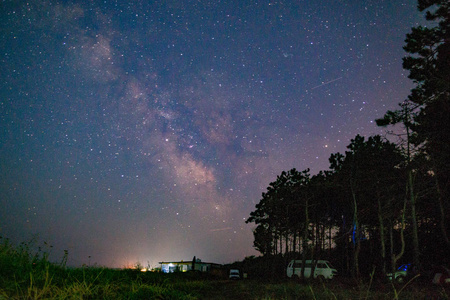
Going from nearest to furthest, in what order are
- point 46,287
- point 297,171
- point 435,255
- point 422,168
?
point 46,287 → point 422,168 → point 435,255 → point 297,171

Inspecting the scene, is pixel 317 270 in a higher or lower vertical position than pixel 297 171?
lower

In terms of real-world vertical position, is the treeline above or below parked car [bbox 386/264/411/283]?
above

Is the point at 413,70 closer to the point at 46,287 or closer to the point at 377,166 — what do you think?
the point at 377,166

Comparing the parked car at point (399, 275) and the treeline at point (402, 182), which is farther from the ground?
the treeline at point (402, 182)

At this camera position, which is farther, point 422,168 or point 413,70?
point 422,168

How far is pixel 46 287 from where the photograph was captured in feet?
15.6

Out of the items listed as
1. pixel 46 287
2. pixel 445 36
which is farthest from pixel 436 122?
pixel 46 287

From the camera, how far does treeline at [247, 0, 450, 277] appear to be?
16.9 metres

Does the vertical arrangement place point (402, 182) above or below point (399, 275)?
above

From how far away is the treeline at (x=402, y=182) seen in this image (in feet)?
55.3

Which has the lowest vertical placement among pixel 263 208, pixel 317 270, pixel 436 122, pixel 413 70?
pixel 317 270

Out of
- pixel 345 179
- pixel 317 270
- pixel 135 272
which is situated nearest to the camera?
pixel 135 272

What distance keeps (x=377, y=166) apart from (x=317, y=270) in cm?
1405

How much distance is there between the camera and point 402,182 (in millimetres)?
22609
